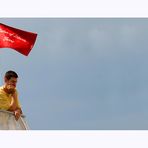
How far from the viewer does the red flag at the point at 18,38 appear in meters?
18.0

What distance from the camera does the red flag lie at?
1801 centimetres

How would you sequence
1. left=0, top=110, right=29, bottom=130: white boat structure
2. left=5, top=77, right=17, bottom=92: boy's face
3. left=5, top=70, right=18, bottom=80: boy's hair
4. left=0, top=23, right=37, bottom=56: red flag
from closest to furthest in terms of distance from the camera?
left=5, top=70, right=18, bottom=80: boy's hair → left=5, top=77, right=17, bottom=92: boy's face → left=0, top=110, right=29, bottom=130: white boat structure → left=0, top=23, right=37, bottom=56: red flag

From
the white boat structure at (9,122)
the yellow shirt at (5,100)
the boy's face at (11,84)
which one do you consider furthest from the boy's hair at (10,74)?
the white boat structure at (9,122)

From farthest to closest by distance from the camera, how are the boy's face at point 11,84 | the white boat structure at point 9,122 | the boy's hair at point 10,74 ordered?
the white boat structure at point 9,122 < the boy's face at point 11,84 < the boy's hair at point 10,74

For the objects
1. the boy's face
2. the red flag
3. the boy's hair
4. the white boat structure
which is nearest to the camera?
the boy's hair

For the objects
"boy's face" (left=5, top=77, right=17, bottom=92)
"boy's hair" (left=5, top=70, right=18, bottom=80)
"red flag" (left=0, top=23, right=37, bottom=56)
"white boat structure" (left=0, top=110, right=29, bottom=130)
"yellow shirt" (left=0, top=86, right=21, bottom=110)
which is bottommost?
"white boat structure" (left=0, top=110, right=29, bottom=130)

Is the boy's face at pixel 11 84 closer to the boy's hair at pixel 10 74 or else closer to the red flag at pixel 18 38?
the boy's hair at pixel 10 74

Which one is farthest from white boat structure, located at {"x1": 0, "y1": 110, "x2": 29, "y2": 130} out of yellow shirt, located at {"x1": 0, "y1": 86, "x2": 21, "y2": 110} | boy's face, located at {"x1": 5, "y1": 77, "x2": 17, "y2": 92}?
boy's face, located at {"x1": 5, "y1": 77, "x2": 17, "y2": 92}

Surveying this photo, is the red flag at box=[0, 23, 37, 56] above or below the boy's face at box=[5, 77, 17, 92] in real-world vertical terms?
above

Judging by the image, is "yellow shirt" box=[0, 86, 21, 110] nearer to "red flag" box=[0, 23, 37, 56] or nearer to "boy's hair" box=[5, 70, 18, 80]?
"boy's hair" box=[5, 70, 18, 80]

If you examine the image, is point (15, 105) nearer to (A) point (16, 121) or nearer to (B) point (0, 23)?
(A) point (16, 121)

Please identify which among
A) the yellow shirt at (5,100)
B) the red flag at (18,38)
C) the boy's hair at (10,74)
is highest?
the red flag at (18,38)

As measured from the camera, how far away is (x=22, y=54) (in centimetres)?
1780
